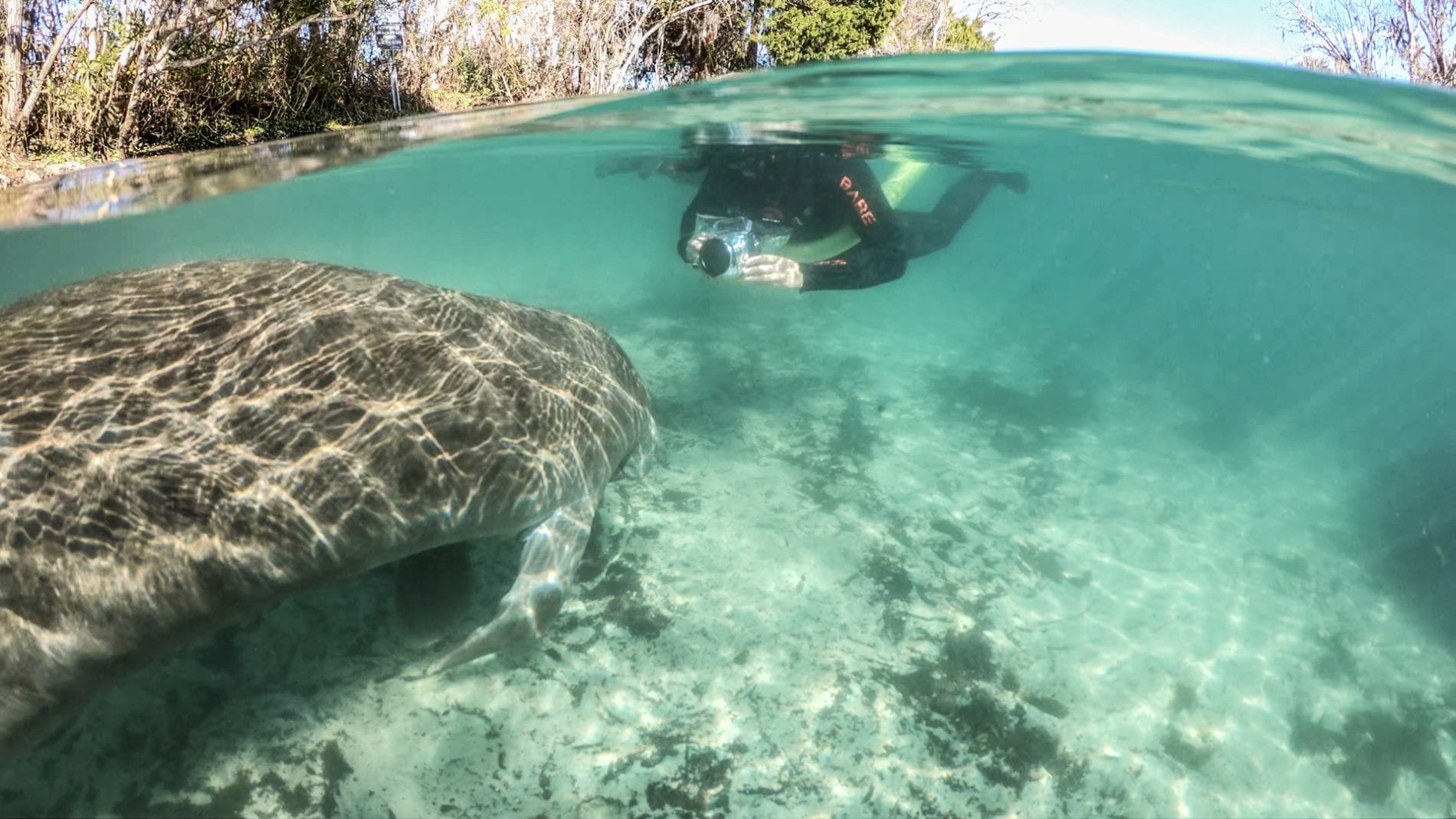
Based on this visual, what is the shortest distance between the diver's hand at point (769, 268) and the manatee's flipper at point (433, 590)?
503cm

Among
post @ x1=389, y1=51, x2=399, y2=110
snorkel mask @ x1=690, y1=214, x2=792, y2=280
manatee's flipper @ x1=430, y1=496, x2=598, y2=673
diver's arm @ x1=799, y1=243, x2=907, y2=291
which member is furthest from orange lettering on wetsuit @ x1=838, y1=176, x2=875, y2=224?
post @ x1=389, y1=51, x2=399, y2=110

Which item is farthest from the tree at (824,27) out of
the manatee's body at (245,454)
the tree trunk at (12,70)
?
the manatee's body at (245,454)

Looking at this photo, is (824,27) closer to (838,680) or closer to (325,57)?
(325,57)

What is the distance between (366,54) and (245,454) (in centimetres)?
1146

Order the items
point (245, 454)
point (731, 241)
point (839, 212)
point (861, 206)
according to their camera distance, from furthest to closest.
→ point (839, 212), point (861, 206), point (731, 241), point (245, 454)

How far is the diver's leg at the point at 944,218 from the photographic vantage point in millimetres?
10593

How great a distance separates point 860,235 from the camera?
9055mm

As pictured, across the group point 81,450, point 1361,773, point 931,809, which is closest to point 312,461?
point 81,450

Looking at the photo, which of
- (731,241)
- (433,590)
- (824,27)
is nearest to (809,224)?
(731,241)

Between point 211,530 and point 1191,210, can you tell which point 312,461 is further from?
point 1191,210

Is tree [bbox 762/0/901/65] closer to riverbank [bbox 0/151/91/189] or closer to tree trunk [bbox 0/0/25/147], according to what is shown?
tree trunk [bbox 0/0/25/147]

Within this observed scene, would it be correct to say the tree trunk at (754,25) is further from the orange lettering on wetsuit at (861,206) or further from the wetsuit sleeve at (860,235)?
the orange lettering on wetsuit at (861,206)

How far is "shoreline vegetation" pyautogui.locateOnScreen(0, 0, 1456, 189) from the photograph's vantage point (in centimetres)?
819

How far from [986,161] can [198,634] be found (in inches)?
803
